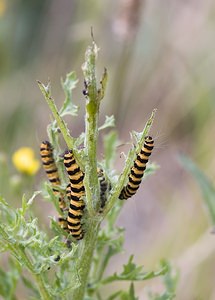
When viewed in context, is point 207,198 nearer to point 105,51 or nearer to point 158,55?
point 158,55

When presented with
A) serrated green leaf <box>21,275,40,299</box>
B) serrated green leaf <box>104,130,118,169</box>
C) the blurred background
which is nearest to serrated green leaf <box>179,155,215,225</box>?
serrated green leaf <box>104,130,118,169</box>

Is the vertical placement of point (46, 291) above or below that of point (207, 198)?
below

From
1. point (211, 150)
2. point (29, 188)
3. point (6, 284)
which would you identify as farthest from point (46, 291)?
point (211, 150)

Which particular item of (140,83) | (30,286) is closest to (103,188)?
(30,286)

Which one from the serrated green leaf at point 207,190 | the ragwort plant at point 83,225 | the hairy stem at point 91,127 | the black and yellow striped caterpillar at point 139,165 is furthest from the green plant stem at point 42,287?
the serrated green leaf at point 207,190

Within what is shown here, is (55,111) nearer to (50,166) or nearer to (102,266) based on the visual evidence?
(50,166)
